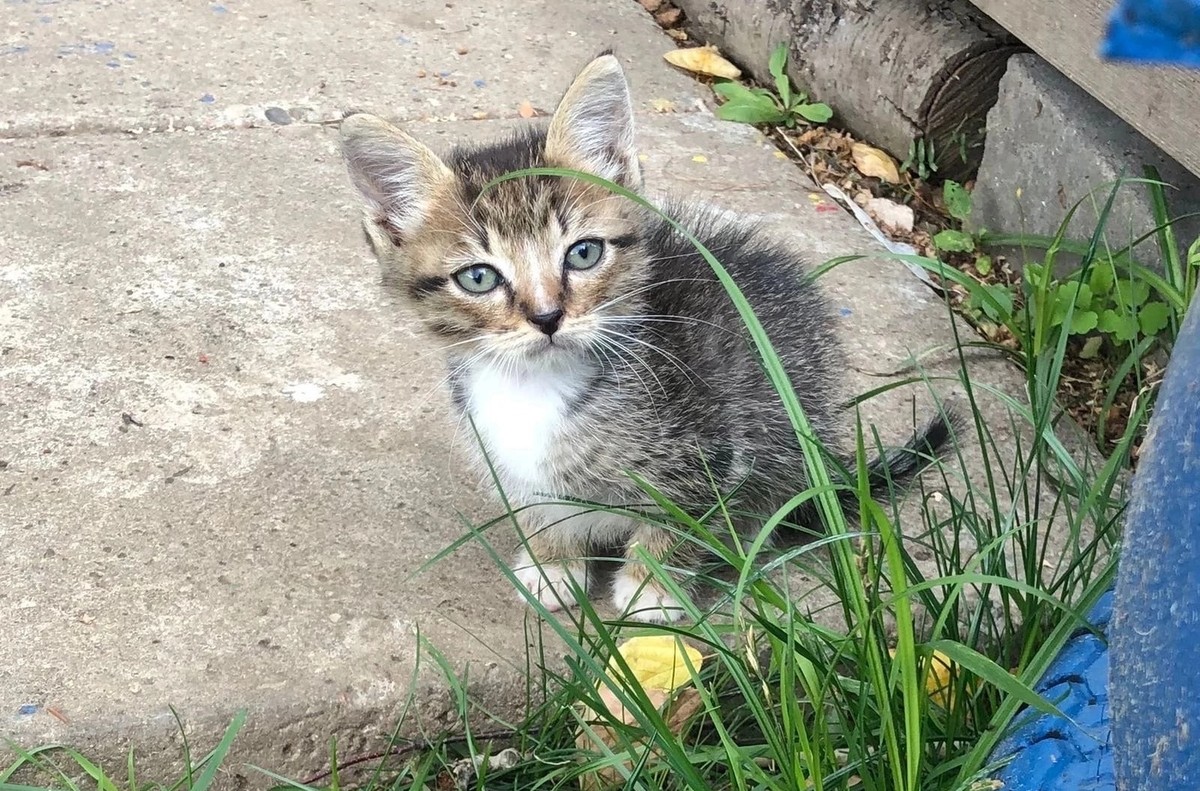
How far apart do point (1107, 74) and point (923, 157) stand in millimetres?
958

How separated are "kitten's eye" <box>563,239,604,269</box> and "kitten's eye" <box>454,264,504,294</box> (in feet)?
0.49

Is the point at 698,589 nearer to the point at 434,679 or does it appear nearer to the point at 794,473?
the point at 794,473

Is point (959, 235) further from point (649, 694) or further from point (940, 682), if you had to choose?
point (649, 694)

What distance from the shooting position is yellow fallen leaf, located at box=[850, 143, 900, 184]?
13.3 ft

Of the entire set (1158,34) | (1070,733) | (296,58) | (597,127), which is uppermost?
(1158,34)

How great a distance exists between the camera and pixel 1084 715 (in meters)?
1.73

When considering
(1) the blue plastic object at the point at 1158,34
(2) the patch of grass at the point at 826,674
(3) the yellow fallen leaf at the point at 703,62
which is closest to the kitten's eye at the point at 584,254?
(2) the patch of grass at the point at 826,674

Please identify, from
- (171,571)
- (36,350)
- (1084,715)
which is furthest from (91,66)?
(1084,715)

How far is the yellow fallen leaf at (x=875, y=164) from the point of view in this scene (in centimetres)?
404

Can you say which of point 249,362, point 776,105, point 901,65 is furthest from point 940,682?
point 776,105

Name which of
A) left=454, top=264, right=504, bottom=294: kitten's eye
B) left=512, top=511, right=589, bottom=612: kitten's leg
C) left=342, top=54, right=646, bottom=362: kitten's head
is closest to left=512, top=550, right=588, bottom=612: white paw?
left=512, top=511, right=589, bottom=612: kitten's leg

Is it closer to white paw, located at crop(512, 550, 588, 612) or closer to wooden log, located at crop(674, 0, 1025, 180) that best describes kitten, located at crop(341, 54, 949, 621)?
white paw, located at crop(512, 550, 588, 612)

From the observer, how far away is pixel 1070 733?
1706mm

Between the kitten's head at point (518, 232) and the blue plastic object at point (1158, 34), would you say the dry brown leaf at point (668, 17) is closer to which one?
the kitten's head at point (518, 232)
